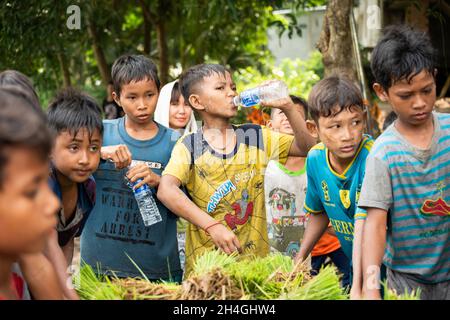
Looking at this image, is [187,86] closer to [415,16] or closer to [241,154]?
[241,154]

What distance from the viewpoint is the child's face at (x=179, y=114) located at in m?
5.19

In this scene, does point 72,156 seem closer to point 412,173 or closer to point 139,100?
point 139,100

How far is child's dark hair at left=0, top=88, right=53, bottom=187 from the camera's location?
188 centimetres

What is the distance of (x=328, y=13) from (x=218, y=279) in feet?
14.2

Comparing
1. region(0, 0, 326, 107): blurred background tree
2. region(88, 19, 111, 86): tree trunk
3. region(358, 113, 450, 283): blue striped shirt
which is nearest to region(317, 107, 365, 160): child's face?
region(358, 113, 450, 283): blue striped shirt

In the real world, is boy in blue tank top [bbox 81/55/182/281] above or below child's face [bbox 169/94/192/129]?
below

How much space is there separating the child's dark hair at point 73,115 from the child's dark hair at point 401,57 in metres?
1.29

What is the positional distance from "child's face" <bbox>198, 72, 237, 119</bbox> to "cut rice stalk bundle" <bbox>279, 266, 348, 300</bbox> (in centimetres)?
146

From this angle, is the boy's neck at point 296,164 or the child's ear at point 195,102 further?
the boy's neck at point 296,164

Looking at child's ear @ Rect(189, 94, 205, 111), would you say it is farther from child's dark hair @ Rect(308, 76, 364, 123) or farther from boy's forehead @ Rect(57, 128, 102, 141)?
boy's forehead @ Rect(57, 128, 102, 141)

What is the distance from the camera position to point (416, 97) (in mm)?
3014

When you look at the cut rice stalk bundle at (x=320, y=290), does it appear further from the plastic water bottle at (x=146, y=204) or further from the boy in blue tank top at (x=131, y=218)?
the boy in blue tank top at (x=131, y=218)

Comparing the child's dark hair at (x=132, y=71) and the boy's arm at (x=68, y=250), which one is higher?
the child's dark hair at (x=132, y=71)

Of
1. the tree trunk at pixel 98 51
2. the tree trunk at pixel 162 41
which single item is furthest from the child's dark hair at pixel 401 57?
the tree trunk at pixel 162 41
